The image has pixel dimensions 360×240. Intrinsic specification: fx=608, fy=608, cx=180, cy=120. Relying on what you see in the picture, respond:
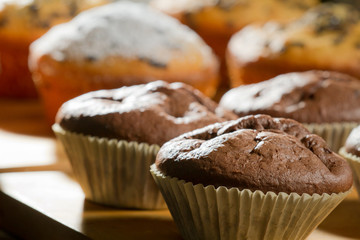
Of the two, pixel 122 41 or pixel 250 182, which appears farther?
pixel 122 41

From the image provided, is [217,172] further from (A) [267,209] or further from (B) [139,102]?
(B) [139,102]

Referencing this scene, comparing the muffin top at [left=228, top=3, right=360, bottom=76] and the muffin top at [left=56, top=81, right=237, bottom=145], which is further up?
the muffin top at [left=56, top=81, right=237, bottom=145]

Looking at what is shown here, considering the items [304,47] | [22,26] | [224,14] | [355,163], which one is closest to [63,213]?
[355,163]

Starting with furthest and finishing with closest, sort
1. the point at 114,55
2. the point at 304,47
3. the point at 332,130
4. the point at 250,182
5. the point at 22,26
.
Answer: the point at 22,26 → the point at 304,47 → the point at 114,55 → the point at 332,130 → the point at 250,182

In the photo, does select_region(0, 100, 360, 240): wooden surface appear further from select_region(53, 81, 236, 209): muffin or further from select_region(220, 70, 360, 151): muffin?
select_region(220, 70, 360, 151): muffin

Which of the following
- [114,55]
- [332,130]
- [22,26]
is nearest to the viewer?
[332,130]

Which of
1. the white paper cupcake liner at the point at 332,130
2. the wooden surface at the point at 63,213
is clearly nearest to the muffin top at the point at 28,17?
the wooden surface at the point at 63,213

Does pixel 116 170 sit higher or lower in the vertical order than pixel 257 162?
lower

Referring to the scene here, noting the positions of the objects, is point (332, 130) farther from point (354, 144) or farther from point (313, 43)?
point (313, 43)

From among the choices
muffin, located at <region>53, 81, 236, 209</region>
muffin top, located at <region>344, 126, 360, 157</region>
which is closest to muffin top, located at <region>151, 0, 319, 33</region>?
muffin, located at <region>53, 81, 236, 209</region>
